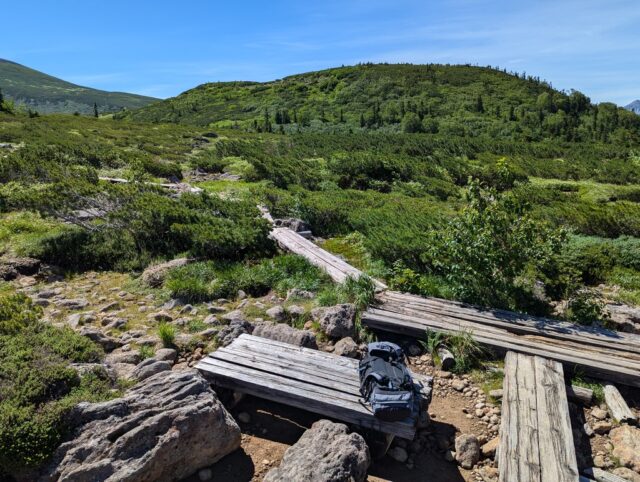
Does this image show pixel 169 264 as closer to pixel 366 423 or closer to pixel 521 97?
pixel 366 423

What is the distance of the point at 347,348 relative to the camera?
5773mm

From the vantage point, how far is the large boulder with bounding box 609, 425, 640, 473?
13.4 ft

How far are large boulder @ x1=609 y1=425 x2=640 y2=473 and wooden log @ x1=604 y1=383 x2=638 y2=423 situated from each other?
0.33 feet

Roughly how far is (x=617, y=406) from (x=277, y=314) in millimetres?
4499

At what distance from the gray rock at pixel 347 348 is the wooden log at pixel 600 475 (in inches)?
106

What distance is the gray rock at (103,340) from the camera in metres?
5.90

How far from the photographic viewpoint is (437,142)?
1362 inches

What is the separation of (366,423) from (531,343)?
2.74m

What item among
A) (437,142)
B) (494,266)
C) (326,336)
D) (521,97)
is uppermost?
(521,97)

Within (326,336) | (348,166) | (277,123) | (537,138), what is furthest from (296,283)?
(277,123)

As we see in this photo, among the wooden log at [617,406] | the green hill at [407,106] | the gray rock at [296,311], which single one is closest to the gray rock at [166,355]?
the gray rock at [296,311]

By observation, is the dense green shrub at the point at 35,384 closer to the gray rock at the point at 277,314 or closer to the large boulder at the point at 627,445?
the gray rock at the point at 277,314

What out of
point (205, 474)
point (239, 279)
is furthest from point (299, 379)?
point (239, 279)

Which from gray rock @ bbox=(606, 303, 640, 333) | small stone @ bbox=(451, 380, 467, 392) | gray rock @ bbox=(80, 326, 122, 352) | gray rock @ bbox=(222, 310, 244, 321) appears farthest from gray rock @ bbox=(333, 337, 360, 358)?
gray rock @ bbox=(606, 303, 640, 333)
